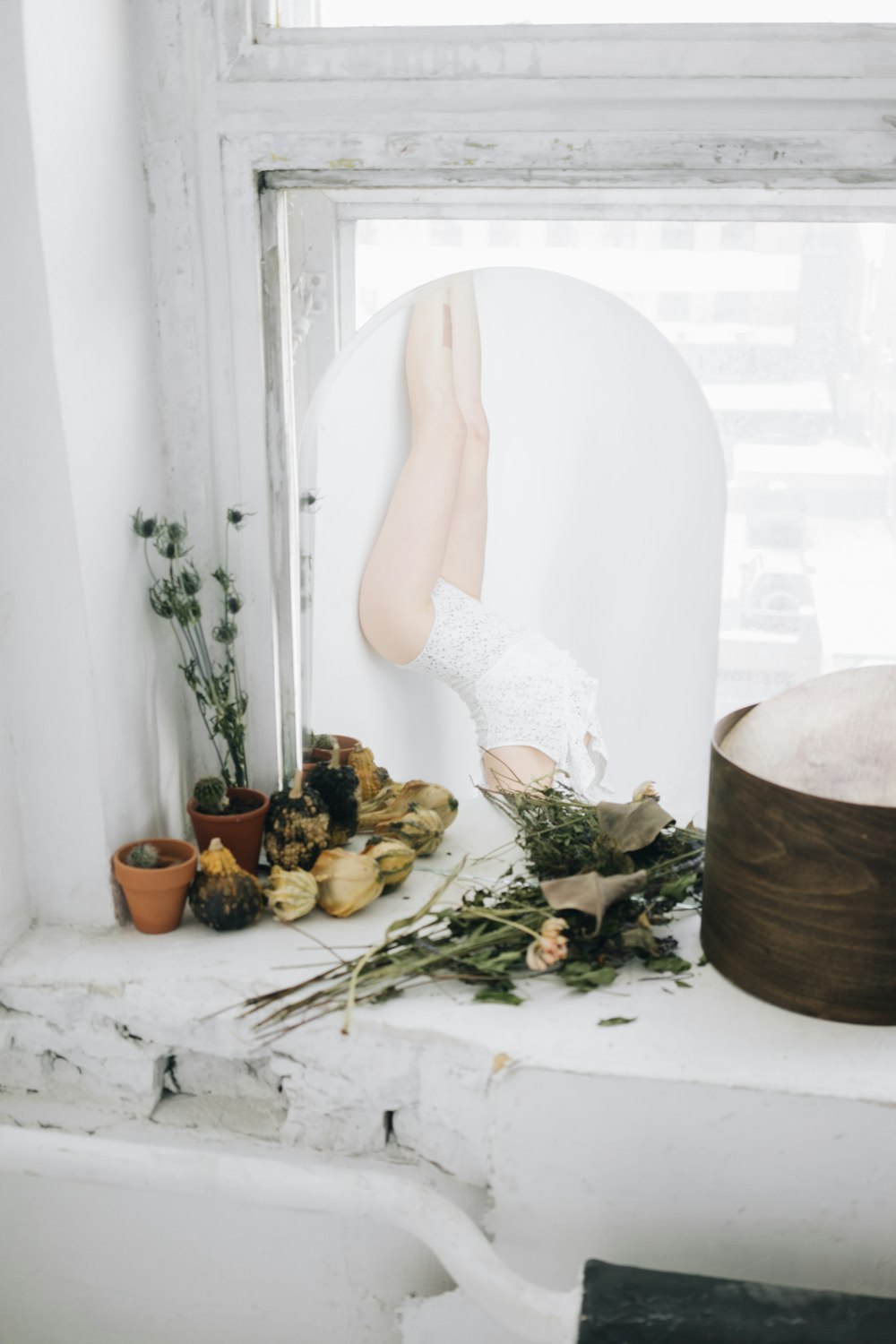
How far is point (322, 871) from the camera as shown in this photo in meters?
1.24

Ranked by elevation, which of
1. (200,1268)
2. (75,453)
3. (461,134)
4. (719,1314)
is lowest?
(200,1268)

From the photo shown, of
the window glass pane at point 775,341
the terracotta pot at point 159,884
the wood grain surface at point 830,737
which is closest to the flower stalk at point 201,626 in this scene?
the terracotta pot at point 159,884

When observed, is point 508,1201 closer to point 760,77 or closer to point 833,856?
point 833,856

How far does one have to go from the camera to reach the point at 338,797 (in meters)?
1.31

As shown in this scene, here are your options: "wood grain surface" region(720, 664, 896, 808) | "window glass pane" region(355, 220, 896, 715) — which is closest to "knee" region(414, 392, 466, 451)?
"window glass pane" region(355, 220, 896, 715)

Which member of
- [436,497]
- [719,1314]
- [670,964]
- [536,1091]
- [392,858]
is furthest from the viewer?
[436,497]

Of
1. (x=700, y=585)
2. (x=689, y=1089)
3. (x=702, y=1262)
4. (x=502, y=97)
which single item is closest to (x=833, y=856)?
(x=689, y=1089)

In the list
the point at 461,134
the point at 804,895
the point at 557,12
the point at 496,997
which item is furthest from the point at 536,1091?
the point at 557,12

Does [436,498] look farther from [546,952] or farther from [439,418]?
[546,952]

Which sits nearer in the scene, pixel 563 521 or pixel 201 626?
pixel 201 626

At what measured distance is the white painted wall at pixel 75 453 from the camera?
997 mm

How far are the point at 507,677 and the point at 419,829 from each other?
0.22 meters

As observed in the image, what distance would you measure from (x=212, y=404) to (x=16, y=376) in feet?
0.86

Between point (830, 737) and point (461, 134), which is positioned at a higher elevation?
point (461, 134)
